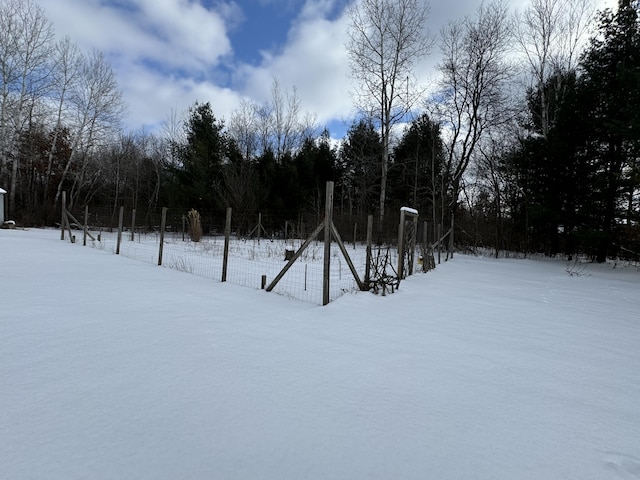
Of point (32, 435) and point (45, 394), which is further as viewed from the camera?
point (45, 394)

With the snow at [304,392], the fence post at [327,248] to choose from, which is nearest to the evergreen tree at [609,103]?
the snow at [304,392]

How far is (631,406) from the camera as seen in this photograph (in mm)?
2154

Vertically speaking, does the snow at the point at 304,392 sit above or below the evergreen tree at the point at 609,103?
below

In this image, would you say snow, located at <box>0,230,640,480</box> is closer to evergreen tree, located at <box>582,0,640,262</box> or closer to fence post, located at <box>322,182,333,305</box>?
fence post, located at <box>322,182,333,305</box>

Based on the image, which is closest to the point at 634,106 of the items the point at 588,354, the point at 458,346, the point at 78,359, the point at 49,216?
the point at 588,354

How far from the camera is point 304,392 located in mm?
2129

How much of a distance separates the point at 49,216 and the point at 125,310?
24.4 m

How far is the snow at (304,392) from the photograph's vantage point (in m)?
1.52

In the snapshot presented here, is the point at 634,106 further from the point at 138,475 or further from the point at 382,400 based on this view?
the point at 138,475

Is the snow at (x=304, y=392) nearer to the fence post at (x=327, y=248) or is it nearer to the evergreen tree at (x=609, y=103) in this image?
the fence post at (x=327, y=248)

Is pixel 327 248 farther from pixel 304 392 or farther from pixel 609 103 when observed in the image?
pixel 609 103

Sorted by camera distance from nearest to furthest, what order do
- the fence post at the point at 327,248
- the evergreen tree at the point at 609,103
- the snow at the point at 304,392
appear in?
1. the snow at the point at 304,392
2. the fence post at the point at 327,248
3. the evergreen tree at the point at 609,103

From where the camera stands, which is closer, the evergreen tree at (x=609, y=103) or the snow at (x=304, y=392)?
the snow at (x=304, y=392)

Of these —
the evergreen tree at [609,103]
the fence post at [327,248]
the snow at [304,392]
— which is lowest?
the snow at [304,392]
